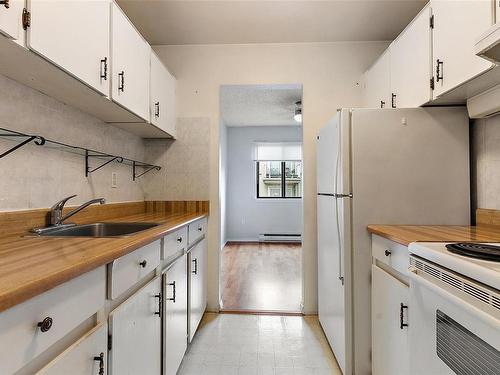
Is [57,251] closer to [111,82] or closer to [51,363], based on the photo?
[51,363]

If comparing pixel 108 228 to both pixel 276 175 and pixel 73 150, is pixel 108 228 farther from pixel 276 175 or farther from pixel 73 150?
pixel 276 175

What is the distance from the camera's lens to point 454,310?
843 mm

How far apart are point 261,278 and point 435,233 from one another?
258 cm

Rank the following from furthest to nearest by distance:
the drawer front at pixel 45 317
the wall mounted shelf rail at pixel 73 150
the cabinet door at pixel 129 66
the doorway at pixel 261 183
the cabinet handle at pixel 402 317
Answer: the doorway at pixel 261 183
the cabinet door at pixel 129 66
the cabinet handle at pixel 402 317
the wall mounted shelf rail at pixel 73 150
the drawer front at pixel 45 317

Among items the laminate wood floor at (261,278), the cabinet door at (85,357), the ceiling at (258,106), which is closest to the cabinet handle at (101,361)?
the cabinet door at (85,357)

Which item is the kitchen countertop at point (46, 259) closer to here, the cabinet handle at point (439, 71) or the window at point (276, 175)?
the cabinet handle at point (439, 71)

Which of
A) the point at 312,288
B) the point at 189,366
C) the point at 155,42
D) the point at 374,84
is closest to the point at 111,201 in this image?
the point at 189,366

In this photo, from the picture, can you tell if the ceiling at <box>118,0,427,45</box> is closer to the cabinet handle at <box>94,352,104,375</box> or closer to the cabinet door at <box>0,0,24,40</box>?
the cabinet door at <box>0,0,24,40</box>

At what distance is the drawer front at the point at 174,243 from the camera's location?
4.84ft

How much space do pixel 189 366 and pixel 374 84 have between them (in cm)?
240

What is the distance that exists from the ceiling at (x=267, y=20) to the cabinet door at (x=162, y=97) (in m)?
0.38

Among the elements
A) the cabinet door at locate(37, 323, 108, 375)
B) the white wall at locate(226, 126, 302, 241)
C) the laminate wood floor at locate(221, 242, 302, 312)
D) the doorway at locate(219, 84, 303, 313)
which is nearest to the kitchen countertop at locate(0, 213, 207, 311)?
the cabinet door at locate(37, 323, 108, 375)

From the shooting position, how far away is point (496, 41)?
0.97 m

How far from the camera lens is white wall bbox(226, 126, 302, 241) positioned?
6.38 meters
